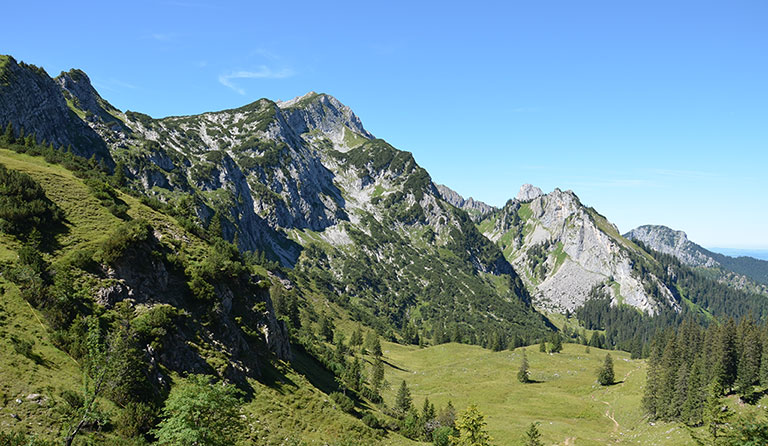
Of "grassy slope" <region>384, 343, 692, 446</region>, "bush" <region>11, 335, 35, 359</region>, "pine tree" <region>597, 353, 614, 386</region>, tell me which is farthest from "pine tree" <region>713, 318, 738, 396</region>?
"bush" <region>11, 335, 35, 359</region>

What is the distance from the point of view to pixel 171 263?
52969mm

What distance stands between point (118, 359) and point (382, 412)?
200ft

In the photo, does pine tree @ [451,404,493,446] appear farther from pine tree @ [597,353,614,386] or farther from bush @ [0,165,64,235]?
pine tree @ [597,353,614,386]

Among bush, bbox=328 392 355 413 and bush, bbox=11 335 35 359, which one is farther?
bush, bbox=328 392 355 413

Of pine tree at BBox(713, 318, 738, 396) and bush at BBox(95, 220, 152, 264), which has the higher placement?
bush at BBox(95, 220, 152, 264)

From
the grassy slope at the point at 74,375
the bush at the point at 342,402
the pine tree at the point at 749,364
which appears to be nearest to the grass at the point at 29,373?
the grassy slope at the point at 74,375

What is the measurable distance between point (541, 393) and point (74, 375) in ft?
391

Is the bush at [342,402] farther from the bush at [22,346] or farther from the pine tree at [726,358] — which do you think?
the pine tree at [726,358]

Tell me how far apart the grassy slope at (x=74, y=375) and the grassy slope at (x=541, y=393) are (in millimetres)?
40687

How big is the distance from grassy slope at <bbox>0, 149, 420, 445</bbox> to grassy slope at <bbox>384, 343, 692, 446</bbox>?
40.7 meters

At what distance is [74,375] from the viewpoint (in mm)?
33375

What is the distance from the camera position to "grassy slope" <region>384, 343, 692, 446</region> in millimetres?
79125

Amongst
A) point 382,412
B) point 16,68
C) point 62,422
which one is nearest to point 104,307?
point 62,422

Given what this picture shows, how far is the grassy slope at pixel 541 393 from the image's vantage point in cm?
7912
